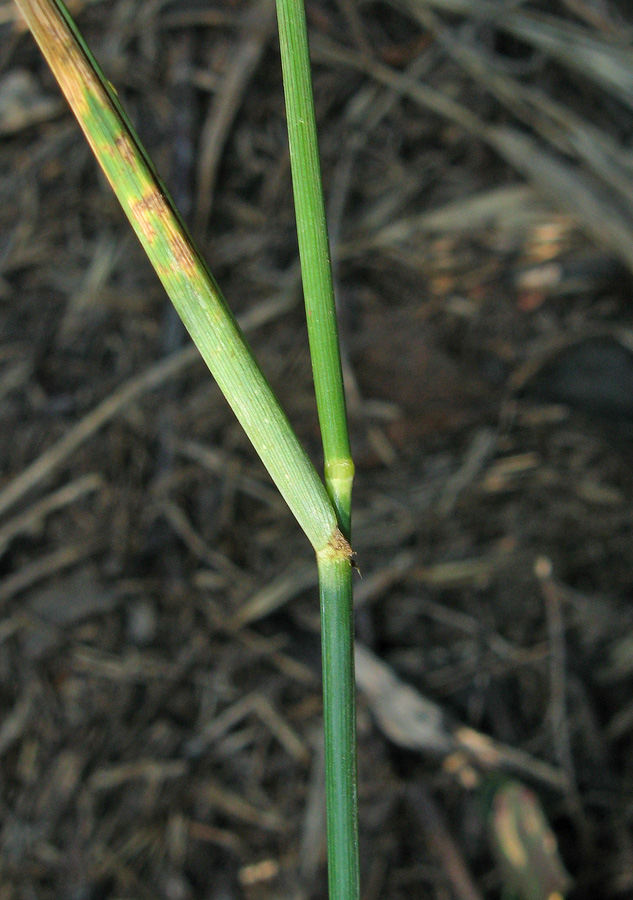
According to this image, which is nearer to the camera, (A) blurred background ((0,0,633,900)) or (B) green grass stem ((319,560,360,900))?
(B) green grass stem ((319,560,360,900))

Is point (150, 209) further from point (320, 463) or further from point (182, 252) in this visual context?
point (320, 463)

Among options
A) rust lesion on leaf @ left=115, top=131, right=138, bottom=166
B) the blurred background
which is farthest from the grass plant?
the blurred background

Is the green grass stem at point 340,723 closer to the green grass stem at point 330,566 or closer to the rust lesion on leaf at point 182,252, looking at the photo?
the green grass stem at point 330,566

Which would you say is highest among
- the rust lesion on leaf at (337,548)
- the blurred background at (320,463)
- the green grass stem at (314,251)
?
the green grass stem at (314,251)

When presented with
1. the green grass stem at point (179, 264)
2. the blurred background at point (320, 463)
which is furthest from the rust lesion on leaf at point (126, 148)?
the blurred background at point (320, 463)

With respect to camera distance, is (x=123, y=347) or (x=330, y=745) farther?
(x=123, y=347)

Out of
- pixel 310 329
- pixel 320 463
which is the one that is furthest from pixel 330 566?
pixel 320 463

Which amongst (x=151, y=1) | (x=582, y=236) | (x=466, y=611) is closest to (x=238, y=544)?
(x=466, y=611)

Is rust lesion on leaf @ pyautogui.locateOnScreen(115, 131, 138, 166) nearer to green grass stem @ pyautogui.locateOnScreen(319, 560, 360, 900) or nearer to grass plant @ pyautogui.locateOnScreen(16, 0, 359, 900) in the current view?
grass plant @ pyautogui.locateOnScreen(16, 0, 359, 900)

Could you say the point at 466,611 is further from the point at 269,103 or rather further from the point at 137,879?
the point at 269,103
